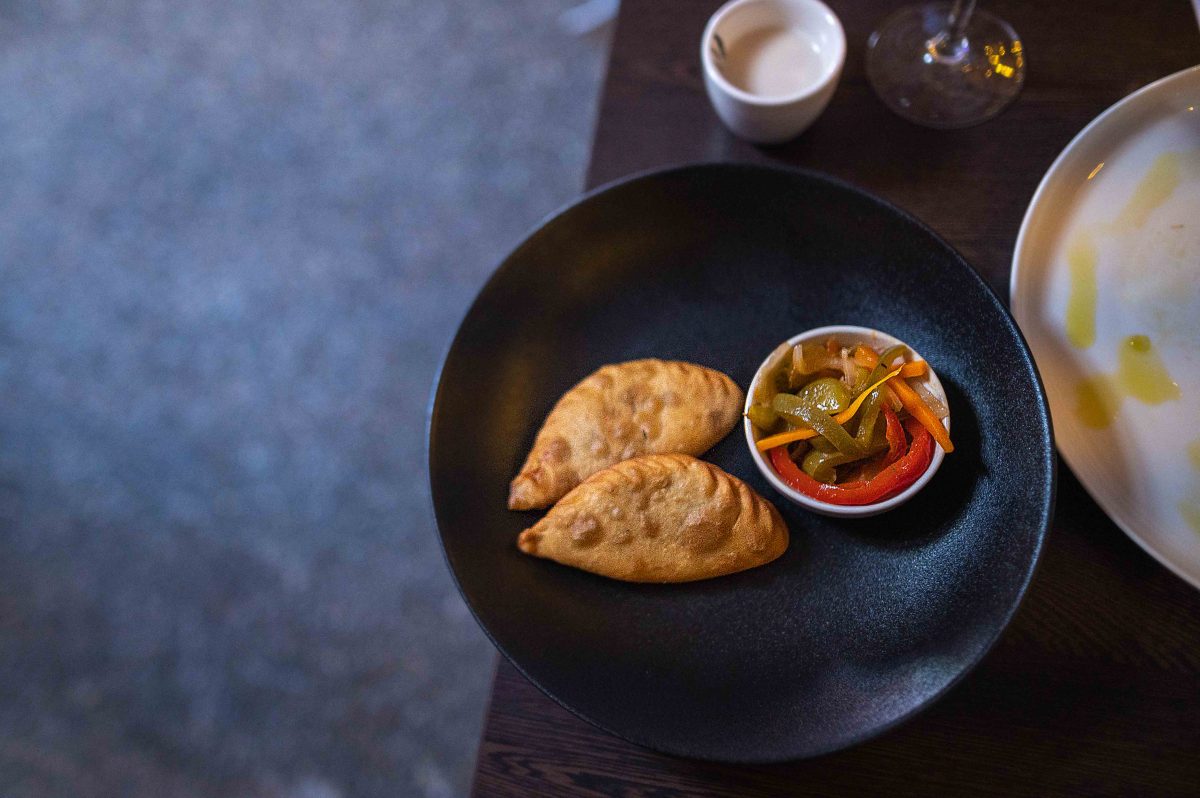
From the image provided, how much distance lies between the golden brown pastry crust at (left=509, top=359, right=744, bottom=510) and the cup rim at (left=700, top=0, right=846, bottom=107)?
397 millimetres

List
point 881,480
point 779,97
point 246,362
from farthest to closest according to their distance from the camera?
point 246,362 → point 779,97 → point 881,480

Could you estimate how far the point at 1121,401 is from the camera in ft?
3.75

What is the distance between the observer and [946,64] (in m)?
1.37

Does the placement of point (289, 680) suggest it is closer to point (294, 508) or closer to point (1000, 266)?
point (294, 508)

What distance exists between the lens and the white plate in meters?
1.11

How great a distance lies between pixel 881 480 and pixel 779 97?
60cm

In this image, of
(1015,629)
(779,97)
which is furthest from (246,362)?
(1015,629)

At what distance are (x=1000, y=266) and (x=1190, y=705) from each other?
63cm

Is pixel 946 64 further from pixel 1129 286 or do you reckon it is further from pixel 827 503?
pixel 827 503

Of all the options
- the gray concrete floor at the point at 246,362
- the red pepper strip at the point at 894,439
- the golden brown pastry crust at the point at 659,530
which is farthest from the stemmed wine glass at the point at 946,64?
the gray concrete floor at the point at 246,362

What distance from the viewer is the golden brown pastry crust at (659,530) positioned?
1107 mm

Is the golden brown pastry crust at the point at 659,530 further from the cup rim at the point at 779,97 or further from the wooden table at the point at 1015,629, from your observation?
the cup rim at the point at 779,97

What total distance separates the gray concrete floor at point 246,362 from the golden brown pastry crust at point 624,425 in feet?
3.95

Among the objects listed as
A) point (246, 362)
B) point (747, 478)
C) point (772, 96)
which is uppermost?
point (772, 96)
